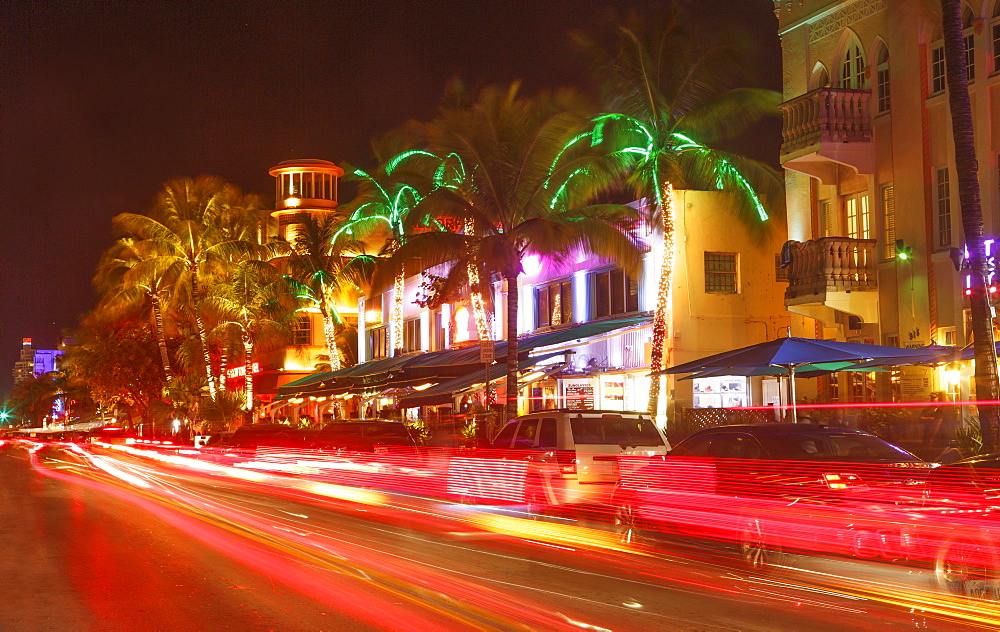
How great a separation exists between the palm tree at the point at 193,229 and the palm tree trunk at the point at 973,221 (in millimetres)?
40482

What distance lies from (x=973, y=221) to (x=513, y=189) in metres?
13.6

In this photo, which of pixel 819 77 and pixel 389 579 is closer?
pixel 389 579

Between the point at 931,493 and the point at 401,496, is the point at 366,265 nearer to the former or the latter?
the point at 401,496

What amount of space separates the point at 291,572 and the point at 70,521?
764 centimetres

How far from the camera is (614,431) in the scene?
16297 mm

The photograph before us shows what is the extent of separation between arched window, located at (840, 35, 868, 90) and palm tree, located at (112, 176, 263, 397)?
34.0m

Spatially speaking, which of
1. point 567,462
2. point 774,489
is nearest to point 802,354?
point 567,462

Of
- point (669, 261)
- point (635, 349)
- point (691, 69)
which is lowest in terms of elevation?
point (635, 349)

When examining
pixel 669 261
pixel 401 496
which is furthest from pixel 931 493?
pixel 669 261

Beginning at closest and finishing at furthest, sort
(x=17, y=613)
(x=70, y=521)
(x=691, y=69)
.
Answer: (x=17, y=613) → (x=70, y=521) → (x=691, y=69)

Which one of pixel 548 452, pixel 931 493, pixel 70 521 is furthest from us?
pixel 70 521

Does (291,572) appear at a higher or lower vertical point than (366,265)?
lower

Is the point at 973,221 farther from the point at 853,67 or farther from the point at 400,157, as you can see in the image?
the point at 400,157

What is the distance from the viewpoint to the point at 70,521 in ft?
55.9
